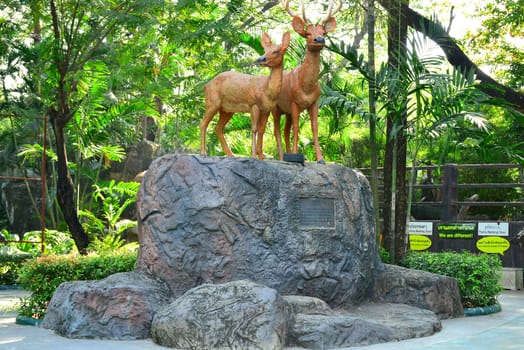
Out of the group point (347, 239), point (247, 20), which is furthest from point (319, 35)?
point (247, 20)

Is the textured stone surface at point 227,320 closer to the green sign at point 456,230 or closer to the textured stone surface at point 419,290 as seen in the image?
the textured stone surface at point 419,290

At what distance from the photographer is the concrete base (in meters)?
14.8

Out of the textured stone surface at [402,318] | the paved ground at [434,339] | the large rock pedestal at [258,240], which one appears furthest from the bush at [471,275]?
the textured stone surface at [402,318]

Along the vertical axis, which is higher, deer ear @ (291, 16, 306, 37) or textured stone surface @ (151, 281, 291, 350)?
deer ear @ (291, 16, 306, 37)

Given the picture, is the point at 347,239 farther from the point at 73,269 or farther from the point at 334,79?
the point at 334,79

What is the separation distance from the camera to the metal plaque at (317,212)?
30.8ft

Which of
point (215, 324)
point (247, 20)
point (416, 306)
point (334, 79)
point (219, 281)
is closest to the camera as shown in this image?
point (215, 324)

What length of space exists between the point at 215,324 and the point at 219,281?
5.71 feet

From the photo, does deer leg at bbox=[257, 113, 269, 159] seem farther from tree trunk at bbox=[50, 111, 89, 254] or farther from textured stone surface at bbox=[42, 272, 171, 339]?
tree trunk at bbox=[50, 111, 89, 254]

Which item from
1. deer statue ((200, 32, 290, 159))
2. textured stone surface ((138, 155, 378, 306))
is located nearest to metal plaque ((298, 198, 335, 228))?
textured stone surface ((138, 155, 378, 306))

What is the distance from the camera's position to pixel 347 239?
959cm

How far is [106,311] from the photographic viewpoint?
324 inches

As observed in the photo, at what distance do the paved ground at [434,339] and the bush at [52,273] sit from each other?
398 mm

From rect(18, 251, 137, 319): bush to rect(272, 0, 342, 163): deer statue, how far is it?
2934 mm
